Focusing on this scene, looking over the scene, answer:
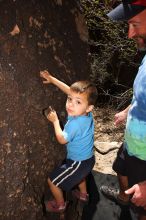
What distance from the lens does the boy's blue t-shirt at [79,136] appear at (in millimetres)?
2371

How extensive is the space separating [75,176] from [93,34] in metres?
5.47

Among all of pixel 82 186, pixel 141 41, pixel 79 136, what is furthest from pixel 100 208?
pixel 141 41

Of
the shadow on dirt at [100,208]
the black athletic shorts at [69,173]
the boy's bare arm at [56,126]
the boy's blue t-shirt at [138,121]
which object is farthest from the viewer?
the shadow on dirt at [100,208]

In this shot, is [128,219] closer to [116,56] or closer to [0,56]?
[0,56]

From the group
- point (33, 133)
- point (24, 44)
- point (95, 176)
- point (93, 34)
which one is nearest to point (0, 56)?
point (24, 44)

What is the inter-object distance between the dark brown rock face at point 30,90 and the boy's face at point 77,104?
0.23 m

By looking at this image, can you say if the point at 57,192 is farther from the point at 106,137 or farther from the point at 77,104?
the point at 106,137

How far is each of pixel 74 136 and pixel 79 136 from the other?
0.04 meters

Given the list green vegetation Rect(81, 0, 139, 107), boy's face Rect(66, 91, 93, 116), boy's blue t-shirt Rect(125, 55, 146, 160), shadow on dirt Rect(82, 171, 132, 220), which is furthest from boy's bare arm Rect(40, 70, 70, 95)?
green vegetation Rect(81, 0, 139, 107)

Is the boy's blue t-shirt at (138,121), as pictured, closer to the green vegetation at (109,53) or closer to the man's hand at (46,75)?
the man's hand at (46,75)

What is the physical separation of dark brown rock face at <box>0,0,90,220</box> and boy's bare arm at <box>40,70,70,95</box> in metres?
0.04

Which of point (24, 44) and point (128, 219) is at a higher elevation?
point (24, 44)

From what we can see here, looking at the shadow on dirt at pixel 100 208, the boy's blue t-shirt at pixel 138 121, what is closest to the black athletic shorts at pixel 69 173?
the boy's blue t-shirt at pixel 138 121

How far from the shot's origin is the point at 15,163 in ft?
7.50
